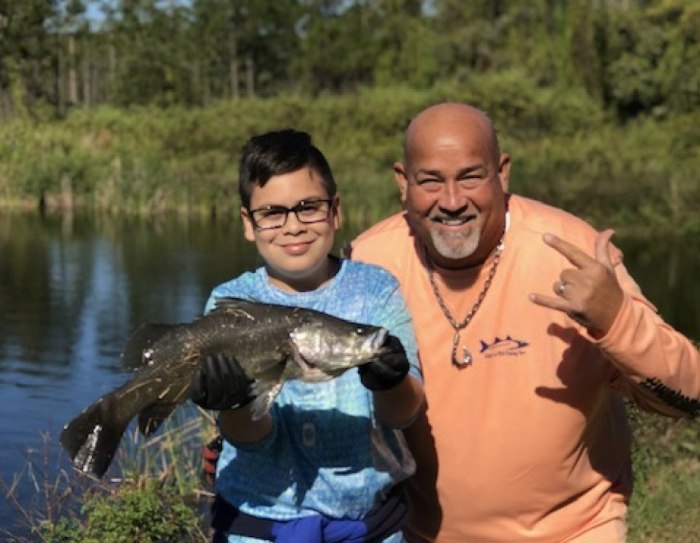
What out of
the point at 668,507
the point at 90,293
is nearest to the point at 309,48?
the point at 90,293

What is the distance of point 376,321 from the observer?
3.16 metres

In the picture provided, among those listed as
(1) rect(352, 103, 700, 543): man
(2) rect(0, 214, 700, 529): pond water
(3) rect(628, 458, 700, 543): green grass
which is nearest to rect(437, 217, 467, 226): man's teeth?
(1) rect(352, 103, 700, 543): man

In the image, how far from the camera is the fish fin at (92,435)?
3061mm

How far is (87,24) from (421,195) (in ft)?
165

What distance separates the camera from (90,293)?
1780cm

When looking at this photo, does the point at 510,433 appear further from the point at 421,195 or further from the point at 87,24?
the point at 87,24

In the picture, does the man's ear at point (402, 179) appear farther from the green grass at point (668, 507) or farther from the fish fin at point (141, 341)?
the green grass at point (668, 507)

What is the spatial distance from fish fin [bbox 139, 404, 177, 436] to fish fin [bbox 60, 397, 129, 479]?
0.06 metres

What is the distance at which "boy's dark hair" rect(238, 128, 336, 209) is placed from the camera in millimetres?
3193

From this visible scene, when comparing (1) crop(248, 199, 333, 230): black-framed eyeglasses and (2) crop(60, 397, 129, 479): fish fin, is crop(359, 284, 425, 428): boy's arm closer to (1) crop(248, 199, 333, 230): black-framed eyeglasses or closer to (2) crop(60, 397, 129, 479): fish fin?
(1) crop(248, 199, 333, 230): black-framed eyeglasses

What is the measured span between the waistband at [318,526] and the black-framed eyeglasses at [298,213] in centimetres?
75

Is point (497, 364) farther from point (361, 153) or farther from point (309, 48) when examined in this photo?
point (309, 48)

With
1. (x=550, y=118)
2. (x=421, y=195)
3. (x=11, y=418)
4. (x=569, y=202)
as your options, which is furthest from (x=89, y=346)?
(x=550, y=118)

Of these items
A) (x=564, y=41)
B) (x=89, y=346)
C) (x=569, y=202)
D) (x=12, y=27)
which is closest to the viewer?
(x=89, y=346)
